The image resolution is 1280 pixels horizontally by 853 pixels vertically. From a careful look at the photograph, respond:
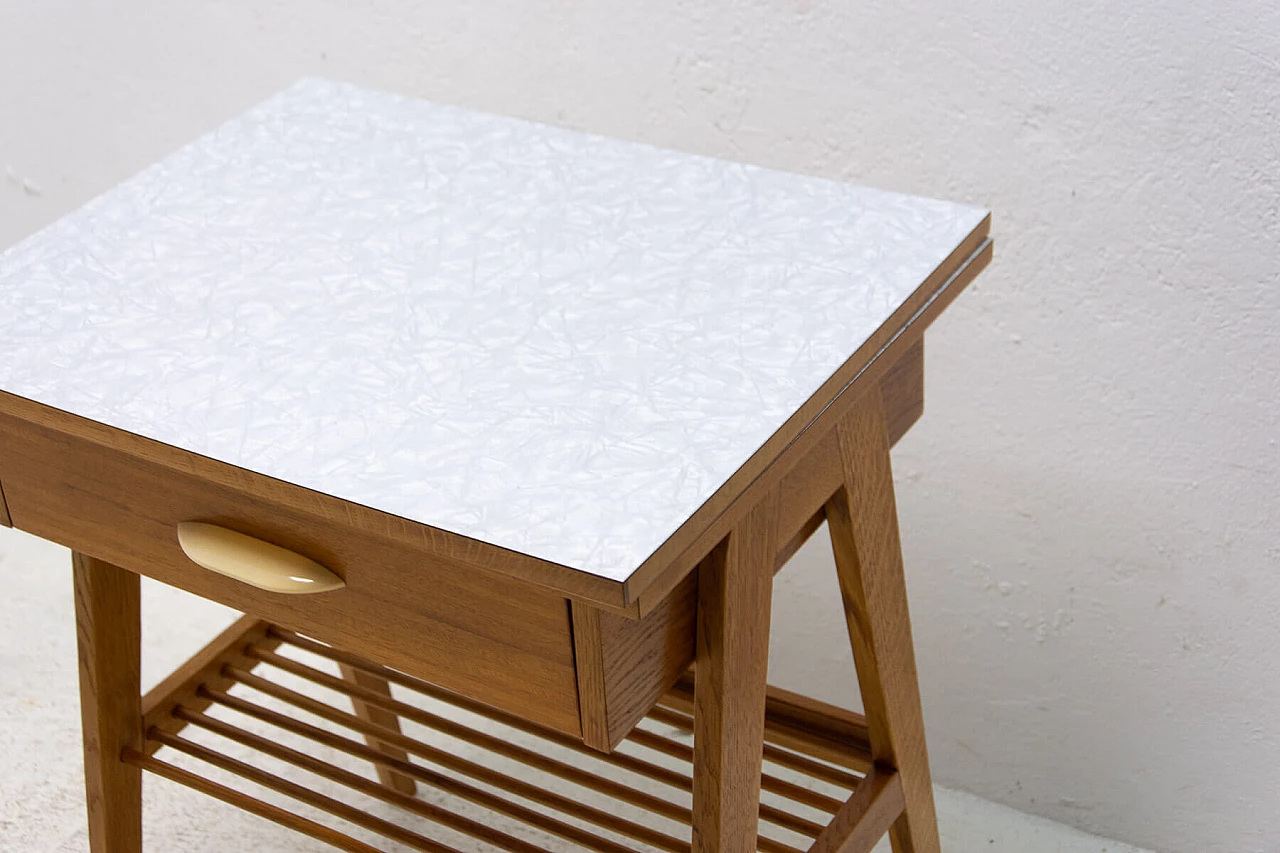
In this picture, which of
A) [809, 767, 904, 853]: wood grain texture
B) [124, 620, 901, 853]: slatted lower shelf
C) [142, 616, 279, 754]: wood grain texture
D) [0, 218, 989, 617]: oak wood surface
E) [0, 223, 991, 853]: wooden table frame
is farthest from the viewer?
[142, 616, 279, 754]: wood grain texture

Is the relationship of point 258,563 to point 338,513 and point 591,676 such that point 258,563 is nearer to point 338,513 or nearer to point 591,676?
point 338,513

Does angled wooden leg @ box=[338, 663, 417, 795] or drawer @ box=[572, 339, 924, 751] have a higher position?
angled wooden leg @ box=[338, 663, 417, 795]

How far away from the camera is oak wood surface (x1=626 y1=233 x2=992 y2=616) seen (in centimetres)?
95

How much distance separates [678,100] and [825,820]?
3.09ft

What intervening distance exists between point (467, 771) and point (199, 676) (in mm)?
329

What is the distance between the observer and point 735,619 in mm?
1104

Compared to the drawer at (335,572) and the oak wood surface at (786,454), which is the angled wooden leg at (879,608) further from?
the drawer at (335,572)

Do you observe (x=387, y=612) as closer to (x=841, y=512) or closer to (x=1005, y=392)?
(x=841, y=512)

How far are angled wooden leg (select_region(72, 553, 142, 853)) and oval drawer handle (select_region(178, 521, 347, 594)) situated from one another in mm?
373

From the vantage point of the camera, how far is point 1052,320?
5.74ft

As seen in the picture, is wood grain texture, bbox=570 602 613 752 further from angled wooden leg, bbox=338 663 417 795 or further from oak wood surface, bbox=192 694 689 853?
angled wooden leg, bbox=338 663 417 795

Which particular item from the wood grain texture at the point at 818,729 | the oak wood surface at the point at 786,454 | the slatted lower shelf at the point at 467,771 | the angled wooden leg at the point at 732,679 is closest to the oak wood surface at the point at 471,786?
the slatted lower shelf at the point at 467,771

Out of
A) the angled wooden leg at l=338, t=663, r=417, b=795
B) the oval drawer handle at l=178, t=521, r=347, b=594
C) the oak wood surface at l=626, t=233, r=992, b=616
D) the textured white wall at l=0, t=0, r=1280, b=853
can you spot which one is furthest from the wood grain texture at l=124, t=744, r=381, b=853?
the textured white wall at l=0, t=0, r=1280, b=853

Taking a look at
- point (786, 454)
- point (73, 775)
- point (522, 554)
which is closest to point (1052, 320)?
point (786, 454)
